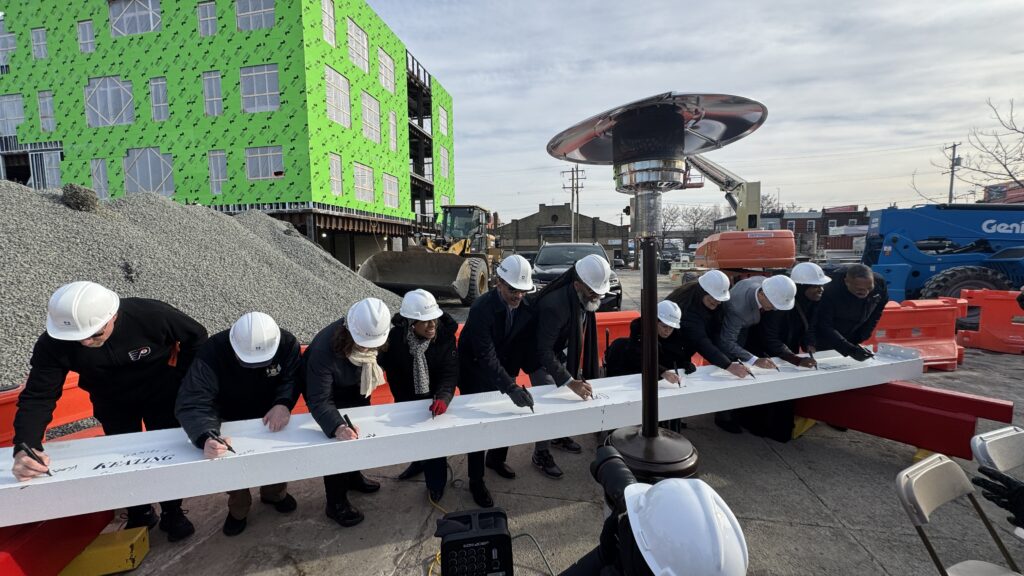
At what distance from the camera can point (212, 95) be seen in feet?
52.2

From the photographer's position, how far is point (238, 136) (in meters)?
15.8

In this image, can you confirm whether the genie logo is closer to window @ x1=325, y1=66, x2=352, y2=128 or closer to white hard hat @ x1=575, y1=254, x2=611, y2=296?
white hard hat @ x1=575, y1=254, x2=611, y2=296

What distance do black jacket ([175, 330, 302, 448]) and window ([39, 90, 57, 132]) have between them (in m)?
22.3

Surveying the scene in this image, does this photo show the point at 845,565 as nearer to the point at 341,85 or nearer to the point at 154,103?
the point at 341,85

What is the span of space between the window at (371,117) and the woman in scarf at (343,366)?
18008mm

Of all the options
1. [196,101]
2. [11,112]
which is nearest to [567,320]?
[196,101]

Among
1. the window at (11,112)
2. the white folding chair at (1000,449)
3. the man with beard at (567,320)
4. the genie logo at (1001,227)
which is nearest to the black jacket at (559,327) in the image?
the man with beard at (567,320)

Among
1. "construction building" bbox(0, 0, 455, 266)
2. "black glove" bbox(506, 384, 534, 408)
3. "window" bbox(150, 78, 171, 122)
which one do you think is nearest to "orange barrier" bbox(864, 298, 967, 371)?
"black glove" bbox(506, 384, 534, 408)

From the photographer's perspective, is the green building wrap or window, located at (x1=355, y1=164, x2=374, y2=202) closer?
the green building wrap

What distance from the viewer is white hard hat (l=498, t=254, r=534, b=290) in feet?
10.2

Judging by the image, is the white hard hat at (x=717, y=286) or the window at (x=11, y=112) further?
the window at (x=11, y=112)

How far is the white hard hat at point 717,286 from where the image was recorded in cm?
371

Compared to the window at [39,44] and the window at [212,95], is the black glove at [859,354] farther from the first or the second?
the window at [39,44]

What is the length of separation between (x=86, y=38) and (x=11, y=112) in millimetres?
4882
